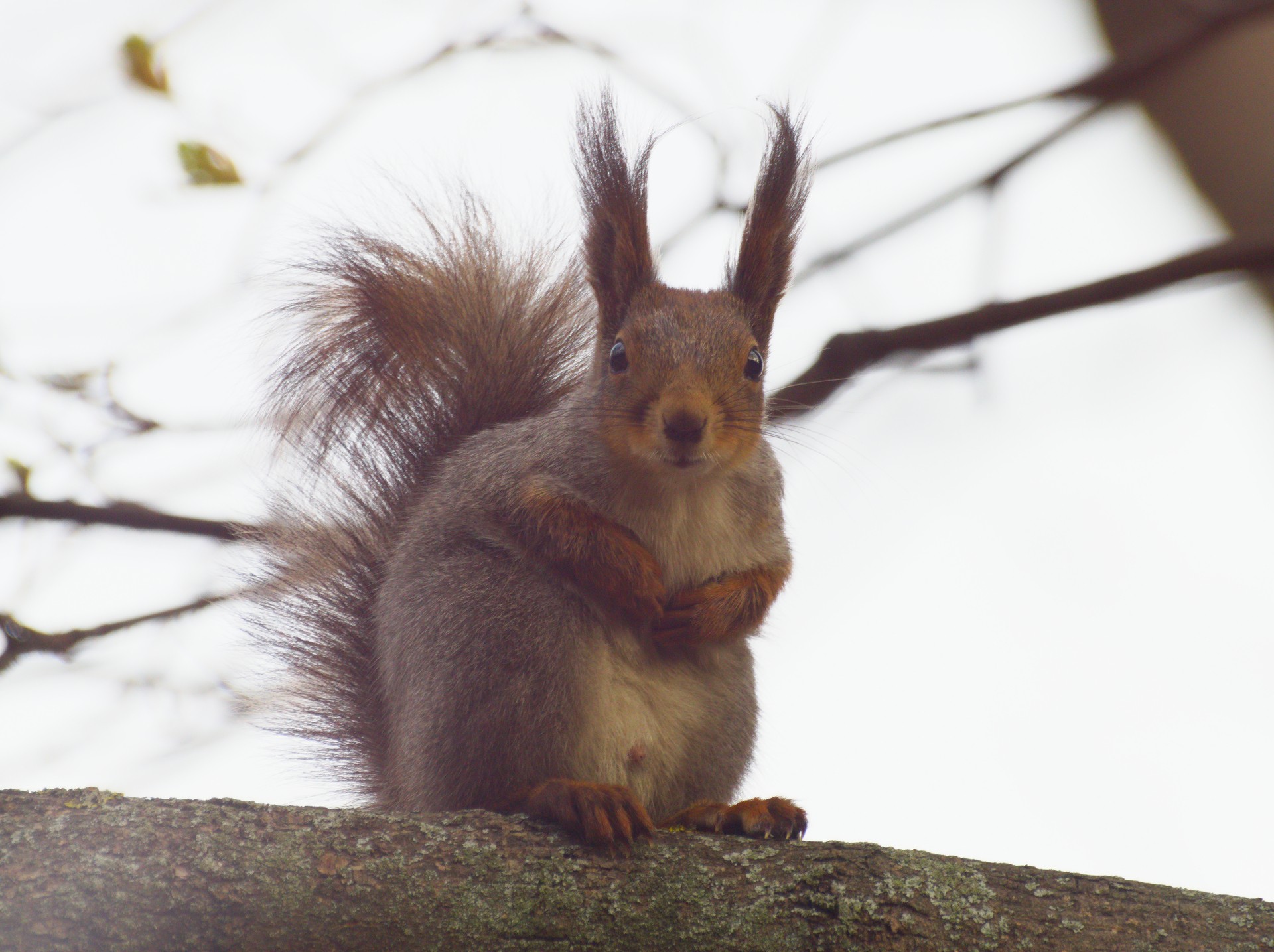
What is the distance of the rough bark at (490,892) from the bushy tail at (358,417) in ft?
3.26

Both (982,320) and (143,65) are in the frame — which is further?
(143,65)

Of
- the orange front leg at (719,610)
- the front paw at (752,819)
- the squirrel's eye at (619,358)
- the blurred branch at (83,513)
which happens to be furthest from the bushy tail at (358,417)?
the front paw at (752,819)

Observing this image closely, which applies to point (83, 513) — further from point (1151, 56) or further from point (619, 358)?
point (1151, 56)

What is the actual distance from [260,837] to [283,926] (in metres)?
0.13

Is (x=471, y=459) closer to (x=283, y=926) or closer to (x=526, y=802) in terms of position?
(x=526, y=802)

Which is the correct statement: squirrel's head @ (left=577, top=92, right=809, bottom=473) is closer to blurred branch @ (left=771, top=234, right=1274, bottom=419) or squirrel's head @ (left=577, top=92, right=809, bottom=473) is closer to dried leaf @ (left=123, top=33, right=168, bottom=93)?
blurred branch @ (left=771, top=234, right=1274, bottom=419)

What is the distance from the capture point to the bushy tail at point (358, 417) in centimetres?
255

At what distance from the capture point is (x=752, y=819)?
185 centimetres

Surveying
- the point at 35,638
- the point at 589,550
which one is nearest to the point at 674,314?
the point at 589,550

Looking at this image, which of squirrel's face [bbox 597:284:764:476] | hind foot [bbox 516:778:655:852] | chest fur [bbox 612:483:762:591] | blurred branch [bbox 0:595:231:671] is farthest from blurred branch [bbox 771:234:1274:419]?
blurred branch [bbox 0:595:231:671]

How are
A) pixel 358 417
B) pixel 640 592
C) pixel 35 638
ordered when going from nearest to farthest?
1. pixel 640 592
2. pixel 35 638
3. pixel 358 417

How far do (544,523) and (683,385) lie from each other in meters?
0.35

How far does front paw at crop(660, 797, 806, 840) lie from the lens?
1.84m

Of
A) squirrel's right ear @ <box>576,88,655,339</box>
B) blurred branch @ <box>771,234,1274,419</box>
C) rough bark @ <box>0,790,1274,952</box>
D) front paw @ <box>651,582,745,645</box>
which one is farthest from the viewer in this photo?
squirrel's right ear @ <box>576,88,655,339</box>
